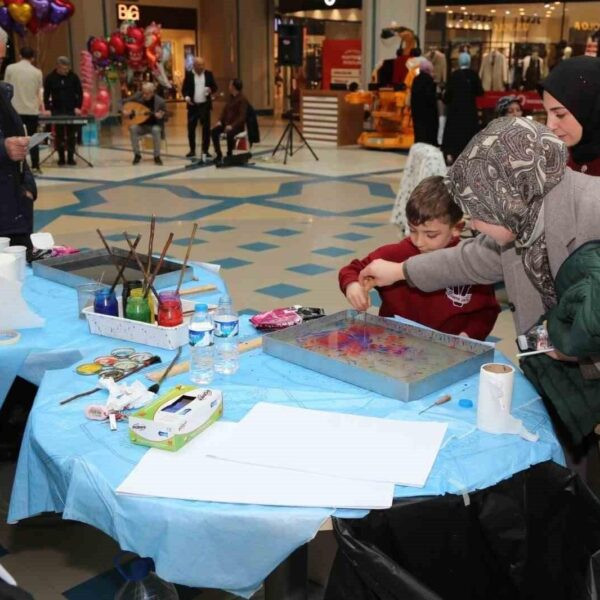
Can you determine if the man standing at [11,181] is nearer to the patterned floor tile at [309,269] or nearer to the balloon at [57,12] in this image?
the patterned floor tile at [309,269]

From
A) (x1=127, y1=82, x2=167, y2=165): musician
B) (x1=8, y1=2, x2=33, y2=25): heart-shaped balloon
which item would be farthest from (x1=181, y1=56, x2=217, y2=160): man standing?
(x1=8, y1=2, x2=33, y2=25): heart-shaped balloon

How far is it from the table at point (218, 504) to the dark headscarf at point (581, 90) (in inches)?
50.9

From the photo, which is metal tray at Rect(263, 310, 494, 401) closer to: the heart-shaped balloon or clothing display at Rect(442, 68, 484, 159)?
clothing display at Rect(442, 68, 484, 159)

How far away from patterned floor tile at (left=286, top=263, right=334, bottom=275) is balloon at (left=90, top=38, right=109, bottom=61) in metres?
9.58

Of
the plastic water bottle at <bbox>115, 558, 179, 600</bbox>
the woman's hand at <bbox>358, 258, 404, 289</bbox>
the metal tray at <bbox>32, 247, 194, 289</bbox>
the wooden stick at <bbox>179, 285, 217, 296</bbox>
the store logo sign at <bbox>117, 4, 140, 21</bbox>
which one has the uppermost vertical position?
the store logo sign at <bbox>117, 4, 140, 21</bbox>

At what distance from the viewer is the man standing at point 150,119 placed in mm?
11219

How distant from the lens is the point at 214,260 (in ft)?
19.2

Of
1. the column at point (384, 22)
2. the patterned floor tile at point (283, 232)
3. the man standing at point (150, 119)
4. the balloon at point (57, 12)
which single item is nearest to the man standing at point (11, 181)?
the patterned floor tile at point (283, 232)

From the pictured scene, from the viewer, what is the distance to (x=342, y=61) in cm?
1578

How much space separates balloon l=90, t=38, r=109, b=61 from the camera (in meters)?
13.6

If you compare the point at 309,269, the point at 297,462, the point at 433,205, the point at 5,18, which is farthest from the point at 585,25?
the point at 297,462

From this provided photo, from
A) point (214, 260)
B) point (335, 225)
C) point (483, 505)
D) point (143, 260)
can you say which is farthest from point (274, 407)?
point (335, 225)

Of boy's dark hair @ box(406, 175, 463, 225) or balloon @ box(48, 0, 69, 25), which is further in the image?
balloon @ box(48, 0, 69, 25)

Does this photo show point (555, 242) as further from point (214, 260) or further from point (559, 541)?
point (214, 260)
